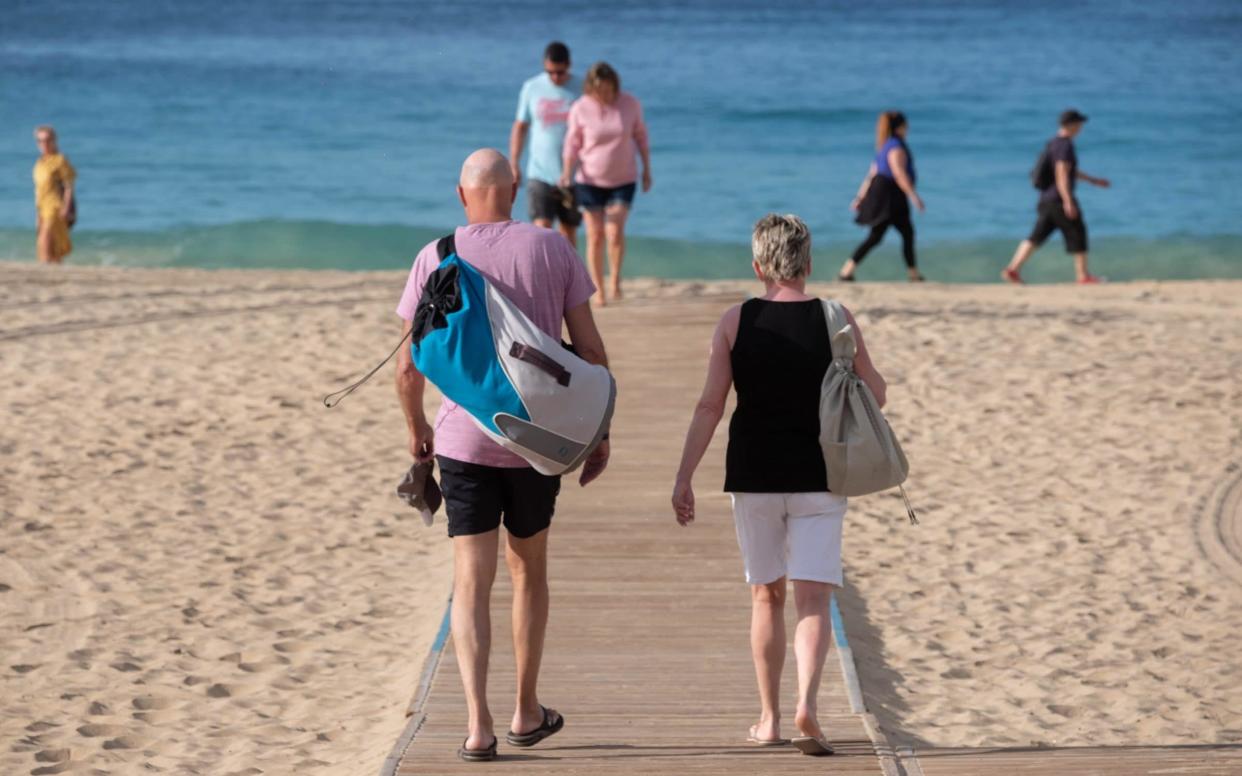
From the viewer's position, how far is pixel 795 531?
448 cm

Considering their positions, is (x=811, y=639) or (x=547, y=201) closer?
(x=811, y=639)

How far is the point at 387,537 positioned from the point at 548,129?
3621 millimetres

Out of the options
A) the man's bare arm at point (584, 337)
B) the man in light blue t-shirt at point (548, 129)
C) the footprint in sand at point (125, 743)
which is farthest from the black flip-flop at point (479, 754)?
the man in light blue t-shirt at point (548, 129)

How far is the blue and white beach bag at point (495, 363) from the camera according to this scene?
4145mm

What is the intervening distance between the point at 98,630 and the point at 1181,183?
30.1m

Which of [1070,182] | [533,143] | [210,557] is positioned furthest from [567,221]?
[1070,182]

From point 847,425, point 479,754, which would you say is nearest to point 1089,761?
point 847,425

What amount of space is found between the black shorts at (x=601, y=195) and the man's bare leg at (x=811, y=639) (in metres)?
6.54

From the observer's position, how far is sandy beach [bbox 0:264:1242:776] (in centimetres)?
596

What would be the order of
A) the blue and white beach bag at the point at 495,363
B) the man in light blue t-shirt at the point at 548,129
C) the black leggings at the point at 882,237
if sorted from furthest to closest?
the black leggings at the point at 882,237 → the man in light blue t-shirt at the point at 548,129 → the blue and white beach bag at the point at 495,363

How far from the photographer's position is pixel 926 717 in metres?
5.92

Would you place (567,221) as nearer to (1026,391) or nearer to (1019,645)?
(1026,391)

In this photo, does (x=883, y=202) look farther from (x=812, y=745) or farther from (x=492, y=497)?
(x=492, y=497)

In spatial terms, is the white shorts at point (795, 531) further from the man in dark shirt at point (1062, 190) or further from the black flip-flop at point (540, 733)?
the man in dark shirt at point (1062, 190)
